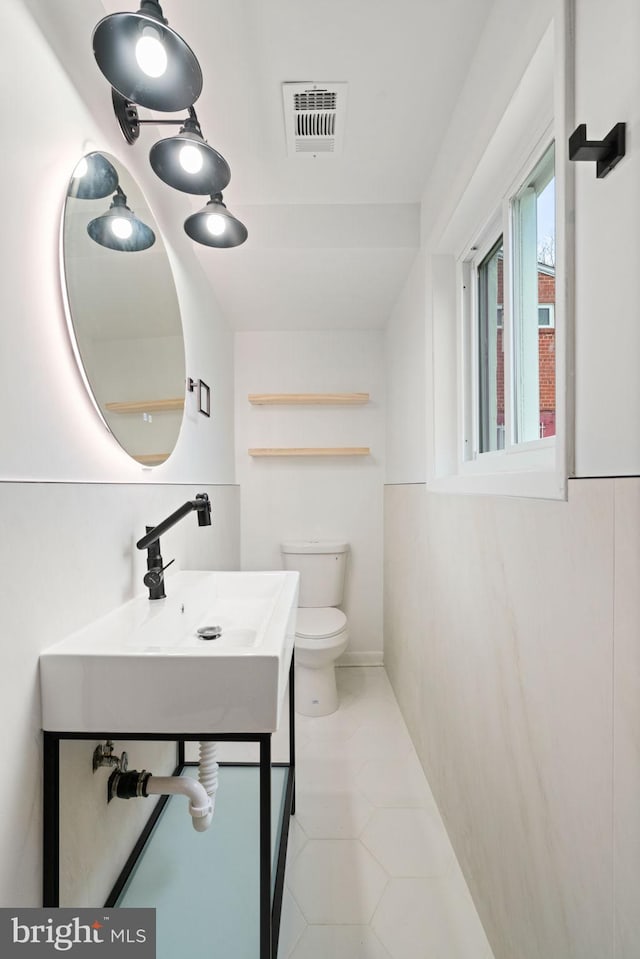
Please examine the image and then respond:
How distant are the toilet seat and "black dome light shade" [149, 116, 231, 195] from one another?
1.86 meters

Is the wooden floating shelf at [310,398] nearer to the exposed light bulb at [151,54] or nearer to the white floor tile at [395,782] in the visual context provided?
the white floor tile at [395,782]

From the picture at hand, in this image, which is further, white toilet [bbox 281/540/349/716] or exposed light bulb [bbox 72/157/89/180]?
white toilet [bbox 281/540/349/716]

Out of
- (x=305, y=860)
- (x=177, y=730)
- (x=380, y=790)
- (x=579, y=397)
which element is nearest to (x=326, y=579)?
(x=380, y=790)

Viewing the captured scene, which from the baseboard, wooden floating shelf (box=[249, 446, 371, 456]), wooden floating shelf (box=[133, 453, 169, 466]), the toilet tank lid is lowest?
the baseboard

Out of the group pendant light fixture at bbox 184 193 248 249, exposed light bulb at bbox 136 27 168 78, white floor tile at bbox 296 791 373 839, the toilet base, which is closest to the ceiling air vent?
pendant light fixture at bbox 184 193 248 249

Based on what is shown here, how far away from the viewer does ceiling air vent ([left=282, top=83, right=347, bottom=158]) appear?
1413 millimetres

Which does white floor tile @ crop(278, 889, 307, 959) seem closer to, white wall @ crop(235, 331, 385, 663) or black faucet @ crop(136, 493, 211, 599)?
black faucet @ crop(136, 493, 211, 599)

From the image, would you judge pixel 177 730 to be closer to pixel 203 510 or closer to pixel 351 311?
pixel 203 510

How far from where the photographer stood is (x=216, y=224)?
151 centimetres

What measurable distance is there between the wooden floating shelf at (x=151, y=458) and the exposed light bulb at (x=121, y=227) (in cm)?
57

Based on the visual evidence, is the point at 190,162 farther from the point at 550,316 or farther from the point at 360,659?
the point at 360,659

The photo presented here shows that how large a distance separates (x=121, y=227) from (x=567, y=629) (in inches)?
53.5

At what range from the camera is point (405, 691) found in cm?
230

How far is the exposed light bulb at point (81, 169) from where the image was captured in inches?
39.6
